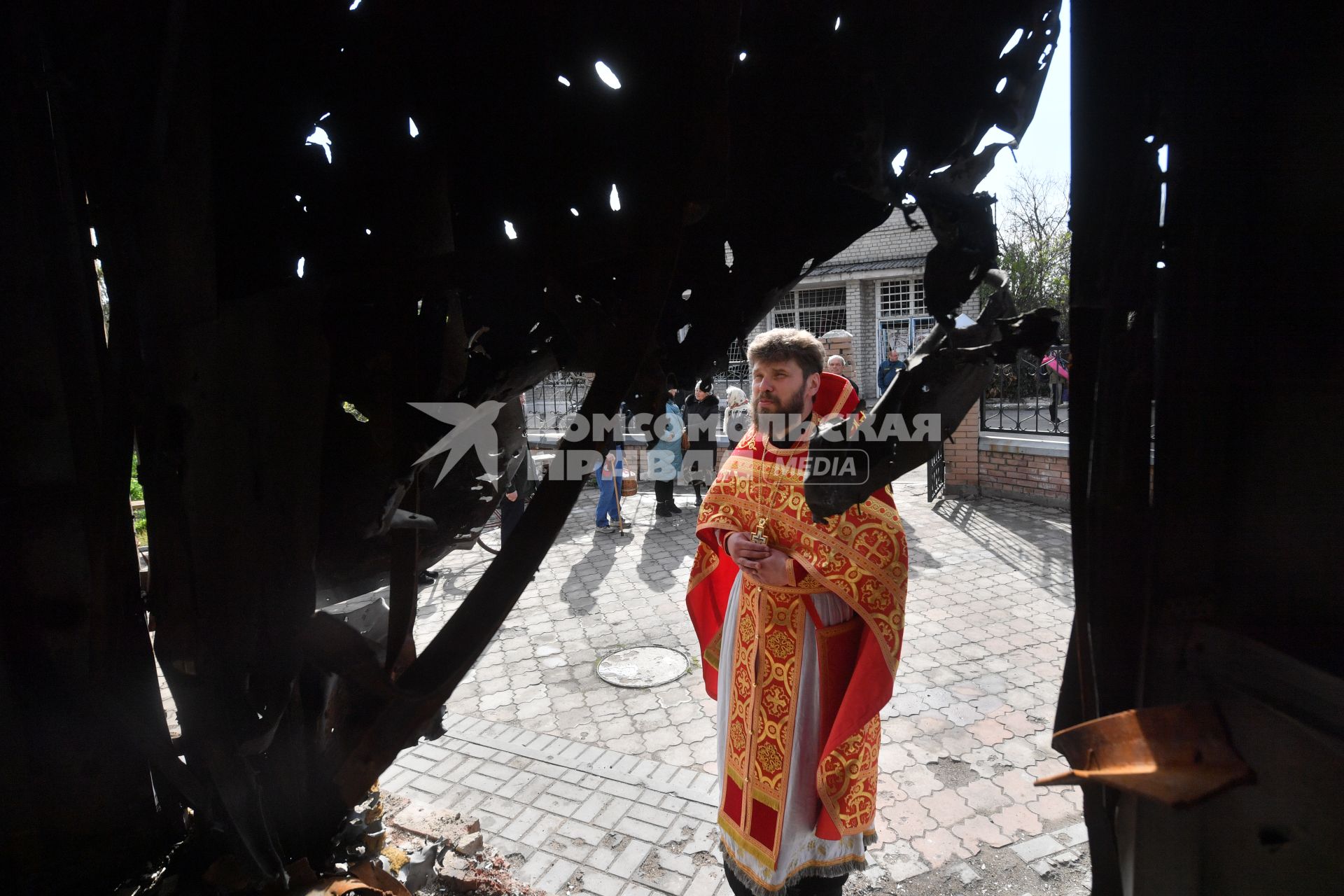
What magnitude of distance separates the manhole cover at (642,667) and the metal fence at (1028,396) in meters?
6.05

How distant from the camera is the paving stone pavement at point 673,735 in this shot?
128 inches

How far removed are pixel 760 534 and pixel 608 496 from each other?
686 cm

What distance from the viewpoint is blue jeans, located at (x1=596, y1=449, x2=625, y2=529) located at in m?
9.29

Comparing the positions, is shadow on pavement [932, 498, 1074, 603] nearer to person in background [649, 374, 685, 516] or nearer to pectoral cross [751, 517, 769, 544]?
person in background [649, 374, 685, 516]

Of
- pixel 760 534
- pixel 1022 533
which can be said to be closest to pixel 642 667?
pixel 760 534

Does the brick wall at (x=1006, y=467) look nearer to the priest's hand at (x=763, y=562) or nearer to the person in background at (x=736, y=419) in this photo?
the person in background at (x=736, y=419)

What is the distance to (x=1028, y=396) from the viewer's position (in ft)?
33.8

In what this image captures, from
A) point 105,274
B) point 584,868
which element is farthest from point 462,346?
point 584,868

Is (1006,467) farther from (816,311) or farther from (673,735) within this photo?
(816,311)

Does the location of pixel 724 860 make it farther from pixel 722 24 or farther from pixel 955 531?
pixel 955 531

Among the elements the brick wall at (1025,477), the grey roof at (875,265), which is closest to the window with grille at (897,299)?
the grey roof at (875,265)

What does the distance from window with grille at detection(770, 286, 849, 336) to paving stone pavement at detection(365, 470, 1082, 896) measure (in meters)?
16.8

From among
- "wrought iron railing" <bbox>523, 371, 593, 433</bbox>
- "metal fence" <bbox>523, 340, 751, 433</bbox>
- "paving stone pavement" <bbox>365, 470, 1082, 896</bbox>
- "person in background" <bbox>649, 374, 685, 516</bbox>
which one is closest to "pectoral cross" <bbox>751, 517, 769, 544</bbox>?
"paving stone pavement" <bbox>365, 470, 1082, 896</bbox>

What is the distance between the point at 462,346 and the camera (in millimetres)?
1264
